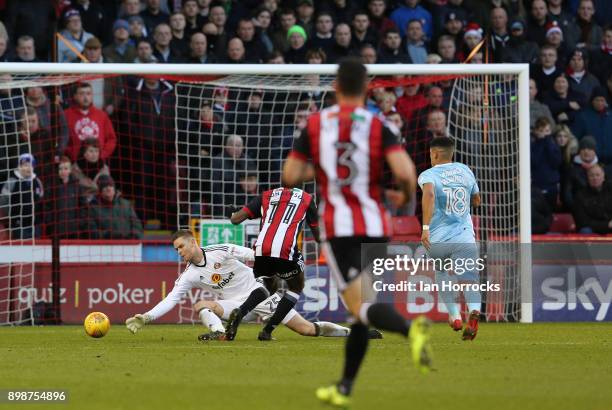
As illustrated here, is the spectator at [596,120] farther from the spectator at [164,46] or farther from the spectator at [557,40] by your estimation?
the spectator at [164,46]

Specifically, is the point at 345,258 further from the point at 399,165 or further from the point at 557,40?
the point at 557,40

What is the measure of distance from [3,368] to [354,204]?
3.67m

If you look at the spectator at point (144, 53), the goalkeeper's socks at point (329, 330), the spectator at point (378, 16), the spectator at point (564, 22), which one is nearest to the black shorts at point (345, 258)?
the goalkeeper's socks at point (329, 330)

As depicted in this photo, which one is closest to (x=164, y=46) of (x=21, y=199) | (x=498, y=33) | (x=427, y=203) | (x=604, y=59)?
(x=21, y=199)

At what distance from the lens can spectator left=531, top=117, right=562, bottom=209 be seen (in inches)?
730

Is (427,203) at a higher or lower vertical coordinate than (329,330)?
higher

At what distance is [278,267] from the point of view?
1243cm

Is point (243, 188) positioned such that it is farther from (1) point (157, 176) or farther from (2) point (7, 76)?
(2) point (7, 76)

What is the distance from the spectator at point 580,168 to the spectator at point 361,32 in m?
3.65

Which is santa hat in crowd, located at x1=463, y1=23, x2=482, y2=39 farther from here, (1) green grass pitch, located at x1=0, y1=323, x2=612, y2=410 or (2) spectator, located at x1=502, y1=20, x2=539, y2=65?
(1) green grass pitch, located at x1=0, y1=323, x2=612, y2=410

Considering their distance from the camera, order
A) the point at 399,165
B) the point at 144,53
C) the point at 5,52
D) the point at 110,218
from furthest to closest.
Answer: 1. the point at 144,53
2. the point at 5,52
3. the point at 110,218
4. the point at 399,165

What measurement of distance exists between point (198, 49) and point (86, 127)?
223 cm

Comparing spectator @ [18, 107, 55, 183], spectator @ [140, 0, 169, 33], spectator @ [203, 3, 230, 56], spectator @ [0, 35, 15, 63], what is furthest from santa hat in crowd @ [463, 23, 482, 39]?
spectator @ [0, 35, 15, 63]

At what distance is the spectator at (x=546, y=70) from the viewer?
64.1 ft
